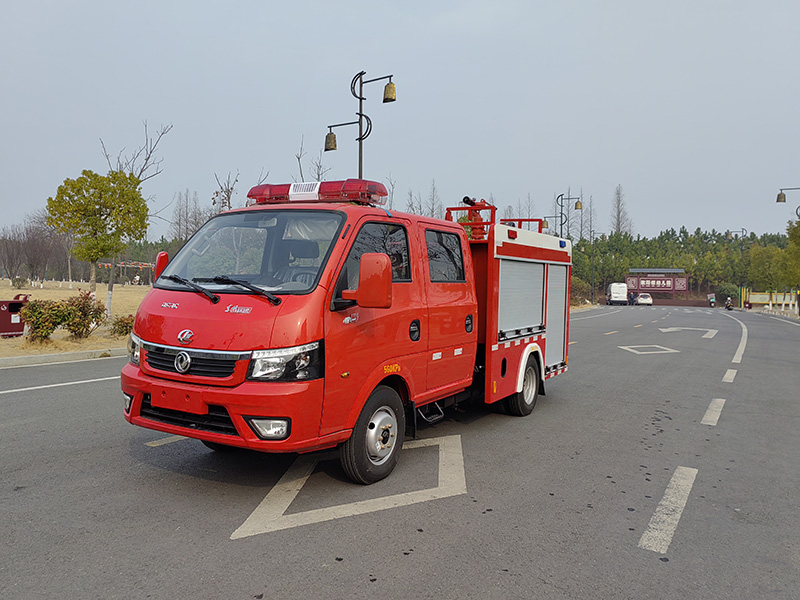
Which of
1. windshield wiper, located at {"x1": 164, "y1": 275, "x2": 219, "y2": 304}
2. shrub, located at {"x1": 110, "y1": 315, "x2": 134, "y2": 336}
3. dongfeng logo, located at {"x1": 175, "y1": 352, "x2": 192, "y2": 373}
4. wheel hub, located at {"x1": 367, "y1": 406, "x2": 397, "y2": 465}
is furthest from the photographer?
shrub, located at {"x1": 110, "y1": 315, "x2": 134, "y2": 336}

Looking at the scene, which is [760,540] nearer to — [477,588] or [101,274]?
[477,588]

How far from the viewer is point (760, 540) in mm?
3924

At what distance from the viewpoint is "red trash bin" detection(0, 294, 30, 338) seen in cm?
1288

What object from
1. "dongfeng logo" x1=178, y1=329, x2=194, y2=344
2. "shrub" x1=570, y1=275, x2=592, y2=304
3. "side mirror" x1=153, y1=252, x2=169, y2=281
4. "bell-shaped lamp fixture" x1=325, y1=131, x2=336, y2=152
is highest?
"bell-shaped lamp fixture" x1=325, y1=131, x2=336, y2=152

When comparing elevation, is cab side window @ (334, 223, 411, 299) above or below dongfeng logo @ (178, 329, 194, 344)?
above

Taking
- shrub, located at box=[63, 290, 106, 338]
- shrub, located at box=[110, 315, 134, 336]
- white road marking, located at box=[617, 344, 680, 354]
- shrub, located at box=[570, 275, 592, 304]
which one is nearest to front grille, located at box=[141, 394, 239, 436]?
shrub, located at box=[63, 290, 106, 338]

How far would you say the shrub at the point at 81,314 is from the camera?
1257 centimetres

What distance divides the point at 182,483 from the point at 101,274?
345 feet

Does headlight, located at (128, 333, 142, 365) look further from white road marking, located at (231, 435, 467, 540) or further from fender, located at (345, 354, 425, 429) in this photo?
fender, located at (345, 354, 425, 429)

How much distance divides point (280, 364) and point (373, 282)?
0.83 m

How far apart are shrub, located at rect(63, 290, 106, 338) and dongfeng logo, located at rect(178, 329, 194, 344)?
32.5ft

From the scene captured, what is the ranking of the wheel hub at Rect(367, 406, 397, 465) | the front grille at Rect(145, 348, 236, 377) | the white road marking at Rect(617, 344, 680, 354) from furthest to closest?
1. the white road marking at Rect(617, 344, 680, 354)
2. the wheel hub at Rect(367, 406, 397, 465)
3. the front grille at Rect(145, 348, 236, 377)

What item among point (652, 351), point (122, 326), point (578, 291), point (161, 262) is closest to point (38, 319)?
point (122, 326)

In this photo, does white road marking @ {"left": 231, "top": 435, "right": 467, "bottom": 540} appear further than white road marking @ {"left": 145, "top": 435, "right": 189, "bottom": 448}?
No
